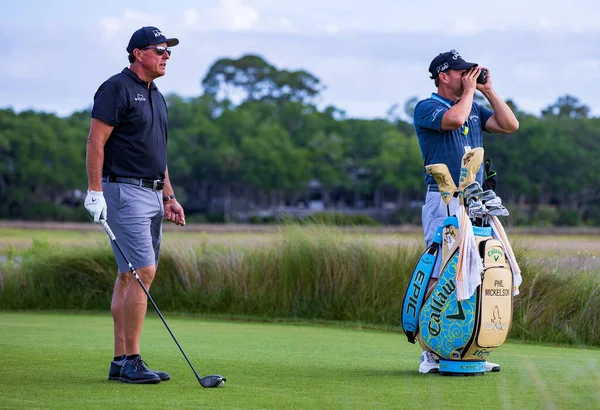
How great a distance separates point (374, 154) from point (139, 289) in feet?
254

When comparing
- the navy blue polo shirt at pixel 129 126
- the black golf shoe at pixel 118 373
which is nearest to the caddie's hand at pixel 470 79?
the navy blue polo shirt at pixel 129 126

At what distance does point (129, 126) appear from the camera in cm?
637

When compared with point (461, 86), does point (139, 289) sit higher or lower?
lower

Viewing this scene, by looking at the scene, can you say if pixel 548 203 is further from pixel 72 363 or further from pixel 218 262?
pixel 72 363

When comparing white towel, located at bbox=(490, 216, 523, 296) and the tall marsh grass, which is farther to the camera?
the tall marsh grass

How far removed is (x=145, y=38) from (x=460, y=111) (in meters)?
1.95

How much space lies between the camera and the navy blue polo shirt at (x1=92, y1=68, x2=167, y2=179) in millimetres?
6266

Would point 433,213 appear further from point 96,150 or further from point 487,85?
point 96,150

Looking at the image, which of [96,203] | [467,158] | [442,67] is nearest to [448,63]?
[442,67]

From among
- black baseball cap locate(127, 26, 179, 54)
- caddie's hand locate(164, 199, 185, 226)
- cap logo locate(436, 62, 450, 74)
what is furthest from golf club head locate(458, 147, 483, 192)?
black baseball cap locate(127, 26, 179, 54)

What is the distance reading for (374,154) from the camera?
83.4 meters

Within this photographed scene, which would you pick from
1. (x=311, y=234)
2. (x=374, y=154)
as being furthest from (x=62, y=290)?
(x=374, y=154)

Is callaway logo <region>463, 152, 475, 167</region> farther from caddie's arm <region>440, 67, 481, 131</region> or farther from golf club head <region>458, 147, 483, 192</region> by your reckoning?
caddie's arm <region>440, 67, 481, 131</region>

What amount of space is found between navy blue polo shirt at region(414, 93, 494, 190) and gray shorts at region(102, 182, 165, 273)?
68.8 inches
